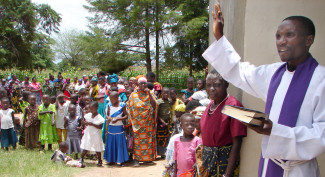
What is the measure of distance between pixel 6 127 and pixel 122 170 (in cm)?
319

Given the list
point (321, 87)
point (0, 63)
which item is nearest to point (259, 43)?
point (321, 87)

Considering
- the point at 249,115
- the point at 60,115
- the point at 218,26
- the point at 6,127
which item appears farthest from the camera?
the point at 60,115

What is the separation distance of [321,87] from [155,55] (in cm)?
1705

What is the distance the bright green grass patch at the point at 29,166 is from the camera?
16.8ft

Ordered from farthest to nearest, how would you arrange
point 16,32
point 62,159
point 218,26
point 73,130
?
point 16,32, point 73,130, point 62,159, point 218,26

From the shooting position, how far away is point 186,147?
3.54 metres

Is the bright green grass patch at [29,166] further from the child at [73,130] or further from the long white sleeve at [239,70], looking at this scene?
the long white sleeve at [239,70]

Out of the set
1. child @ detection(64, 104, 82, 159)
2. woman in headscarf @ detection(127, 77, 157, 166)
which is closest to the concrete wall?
woman in headscarf @ detection(127, 77, 157, 166)

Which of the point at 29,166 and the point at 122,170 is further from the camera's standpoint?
the point at 122,170

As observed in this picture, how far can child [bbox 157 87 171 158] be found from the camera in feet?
21.1

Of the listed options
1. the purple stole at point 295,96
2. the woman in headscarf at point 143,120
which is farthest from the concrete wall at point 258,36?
the woman in headscarf at point 143,120

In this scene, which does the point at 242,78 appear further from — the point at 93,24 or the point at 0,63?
the point at 0,63

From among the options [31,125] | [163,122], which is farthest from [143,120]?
[31,125]

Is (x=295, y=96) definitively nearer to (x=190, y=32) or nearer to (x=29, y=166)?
(x=29, y=166)
